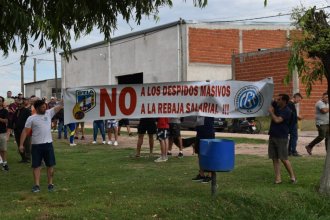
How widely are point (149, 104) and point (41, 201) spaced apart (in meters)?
2.64

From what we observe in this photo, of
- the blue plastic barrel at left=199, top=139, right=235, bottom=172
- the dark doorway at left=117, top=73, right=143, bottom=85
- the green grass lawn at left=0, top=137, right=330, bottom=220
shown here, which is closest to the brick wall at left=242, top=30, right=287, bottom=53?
the dark doorway at left=117, top=73, right=143, bottom=85

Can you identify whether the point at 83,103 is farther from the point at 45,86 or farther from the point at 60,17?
the point at 45,86

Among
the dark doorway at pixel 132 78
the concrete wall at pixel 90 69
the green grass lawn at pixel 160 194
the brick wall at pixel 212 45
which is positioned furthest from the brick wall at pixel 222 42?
the green grass lawn at pixel 160 194

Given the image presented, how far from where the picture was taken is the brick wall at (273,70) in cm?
3203

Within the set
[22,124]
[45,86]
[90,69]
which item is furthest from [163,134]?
[45,86]

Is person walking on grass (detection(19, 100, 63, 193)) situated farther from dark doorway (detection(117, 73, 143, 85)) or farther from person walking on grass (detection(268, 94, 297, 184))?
dark doorway (detection(117, 73, 143, 85))

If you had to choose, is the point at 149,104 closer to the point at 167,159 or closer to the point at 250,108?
the point at 250,108

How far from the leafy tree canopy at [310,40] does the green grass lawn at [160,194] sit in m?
1.99

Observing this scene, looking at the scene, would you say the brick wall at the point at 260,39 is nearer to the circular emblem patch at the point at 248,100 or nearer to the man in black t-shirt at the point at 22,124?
the man in black t-shirt at the point at 22,124

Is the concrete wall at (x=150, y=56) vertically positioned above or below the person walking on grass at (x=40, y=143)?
above

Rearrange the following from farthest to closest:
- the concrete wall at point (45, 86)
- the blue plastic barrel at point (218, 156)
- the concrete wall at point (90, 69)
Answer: the concrete wall at point (45, 86) < the concrete wall at point (90, 69) < the blue plastic barrel at point (218, 156)

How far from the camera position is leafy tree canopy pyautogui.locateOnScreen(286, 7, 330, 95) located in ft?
→ 26.7

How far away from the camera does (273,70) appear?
109ft

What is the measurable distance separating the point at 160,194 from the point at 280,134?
2.49 meters
